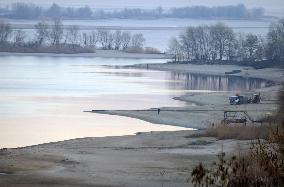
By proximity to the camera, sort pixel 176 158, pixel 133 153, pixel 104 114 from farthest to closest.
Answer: pixel 104 114 < pixel 133 153 < pixel 176 158

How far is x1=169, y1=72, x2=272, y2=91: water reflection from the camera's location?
1163 inches

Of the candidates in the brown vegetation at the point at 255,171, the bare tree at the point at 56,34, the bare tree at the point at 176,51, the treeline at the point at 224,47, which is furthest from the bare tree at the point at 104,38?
the brown vegetation at the point at 255,171

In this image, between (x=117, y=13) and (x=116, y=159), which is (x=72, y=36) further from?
(x=116, y=159)

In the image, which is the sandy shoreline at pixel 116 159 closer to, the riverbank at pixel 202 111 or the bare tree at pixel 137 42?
the riverbank at pixel 202 111

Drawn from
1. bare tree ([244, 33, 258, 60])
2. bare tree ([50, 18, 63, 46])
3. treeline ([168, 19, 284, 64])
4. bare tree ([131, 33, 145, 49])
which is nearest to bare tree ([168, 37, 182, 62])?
treeline ([168, 19, 284, 64])

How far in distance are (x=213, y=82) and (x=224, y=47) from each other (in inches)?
668

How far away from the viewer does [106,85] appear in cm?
2850

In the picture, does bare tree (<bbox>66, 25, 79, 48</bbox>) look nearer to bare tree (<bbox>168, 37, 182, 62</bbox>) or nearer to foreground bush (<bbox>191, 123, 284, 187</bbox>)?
bare tree (<bbox>168, 37, 182, 62</bbox>)

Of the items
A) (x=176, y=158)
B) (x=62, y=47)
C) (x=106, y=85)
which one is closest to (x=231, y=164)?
(x=176, y=158)

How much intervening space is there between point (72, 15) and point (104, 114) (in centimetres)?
8708

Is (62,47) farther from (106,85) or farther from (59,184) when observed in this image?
(59,184)

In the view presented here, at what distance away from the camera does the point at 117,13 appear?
117 meters

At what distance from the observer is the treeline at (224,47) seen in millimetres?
45562

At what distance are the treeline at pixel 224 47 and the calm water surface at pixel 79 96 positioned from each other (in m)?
9.17
